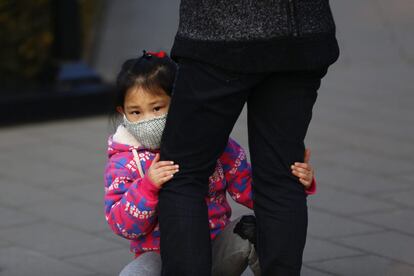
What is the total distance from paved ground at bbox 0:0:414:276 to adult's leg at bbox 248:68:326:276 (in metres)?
0.93

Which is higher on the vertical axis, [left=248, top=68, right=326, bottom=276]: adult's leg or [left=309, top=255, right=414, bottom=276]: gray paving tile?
[left=248, top=68, right=326, bottom=276]: adult's leg

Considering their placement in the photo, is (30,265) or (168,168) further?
(30,265)

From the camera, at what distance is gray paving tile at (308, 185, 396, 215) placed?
4793 mm

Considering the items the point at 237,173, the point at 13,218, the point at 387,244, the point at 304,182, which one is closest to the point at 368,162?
the point at 387,244

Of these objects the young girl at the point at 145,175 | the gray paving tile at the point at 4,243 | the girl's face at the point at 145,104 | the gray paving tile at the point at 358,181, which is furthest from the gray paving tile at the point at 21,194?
the girl's face at the point at 145,104

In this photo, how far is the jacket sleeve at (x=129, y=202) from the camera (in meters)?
3.01

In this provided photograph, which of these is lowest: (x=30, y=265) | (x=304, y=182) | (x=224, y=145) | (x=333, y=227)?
(x=30, y=265)

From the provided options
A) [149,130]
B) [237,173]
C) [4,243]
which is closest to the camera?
[149,130]

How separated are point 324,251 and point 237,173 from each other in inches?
40.7

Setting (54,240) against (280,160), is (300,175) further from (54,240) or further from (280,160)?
(54,240)

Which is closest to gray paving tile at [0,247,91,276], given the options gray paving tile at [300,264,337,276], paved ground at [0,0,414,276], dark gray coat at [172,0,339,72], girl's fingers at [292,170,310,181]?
paved ground at [0,0,414,276]

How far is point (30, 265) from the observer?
13.6 ft

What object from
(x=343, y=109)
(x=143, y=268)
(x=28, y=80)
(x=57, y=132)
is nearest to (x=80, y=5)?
(x=28, y=80)

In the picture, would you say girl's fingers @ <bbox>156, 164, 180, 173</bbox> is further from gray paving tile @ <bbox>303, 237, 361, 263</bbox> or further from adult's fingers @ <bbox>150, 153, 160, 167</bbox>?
gray paving tile @ <bbox>303, 237, 361, 263</bbox>
